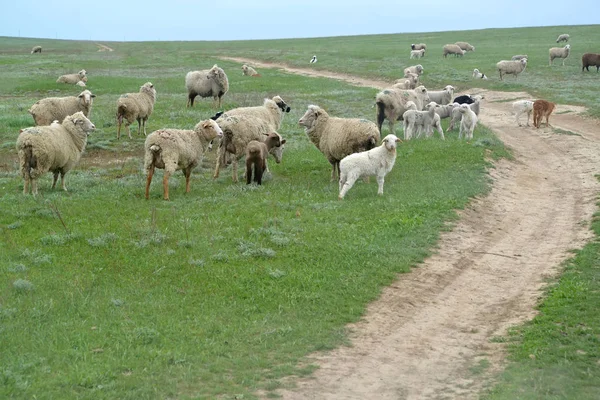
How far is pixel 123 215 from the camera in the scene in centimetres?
1373

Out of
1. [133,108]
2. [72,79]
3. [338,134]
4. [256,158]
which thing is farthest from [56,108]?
[72,79]

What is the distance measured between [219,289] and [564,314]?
4.81 m

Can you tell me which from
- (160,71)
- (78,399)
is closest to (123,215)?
(78,399)

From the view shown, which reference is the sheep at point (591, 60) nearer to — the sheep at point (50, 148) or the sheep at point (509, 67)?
the sheep at point (509, 67)

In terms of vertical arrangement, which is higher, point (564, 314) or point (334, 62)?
point (334, 62)

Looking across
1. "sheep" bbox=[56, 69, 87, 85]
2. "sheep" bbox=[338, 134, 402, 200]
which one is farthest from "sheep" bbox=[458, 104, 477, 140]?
"sheep" bbox=[56, 69, 87, 85]

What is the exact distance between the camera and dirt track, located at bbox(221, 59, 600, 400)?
7.62 metres

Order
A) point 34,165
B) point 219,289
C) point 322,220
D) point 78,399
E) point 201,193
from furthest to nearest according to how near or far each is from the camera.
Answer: point 201,193 < point 34,165 < point 322,220 < point 219,289 < point 78,399

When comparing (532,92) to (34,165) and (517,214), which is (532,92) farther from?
(34,165)

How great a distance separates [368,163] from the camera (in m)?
15.3

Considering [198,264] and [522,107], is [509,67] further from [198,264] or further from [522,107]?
[198,264]

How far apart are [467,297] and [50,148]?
939 centimetres

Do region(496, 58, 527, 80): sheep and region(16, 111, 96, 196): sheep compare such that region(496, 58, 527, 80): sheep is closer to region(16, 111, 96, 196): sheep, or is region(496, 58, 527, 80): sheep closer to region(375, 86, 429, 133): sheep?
region(375, 86, 429, 133): sheep

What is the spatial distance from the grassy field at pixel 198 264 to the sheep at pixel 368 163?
48 cm
